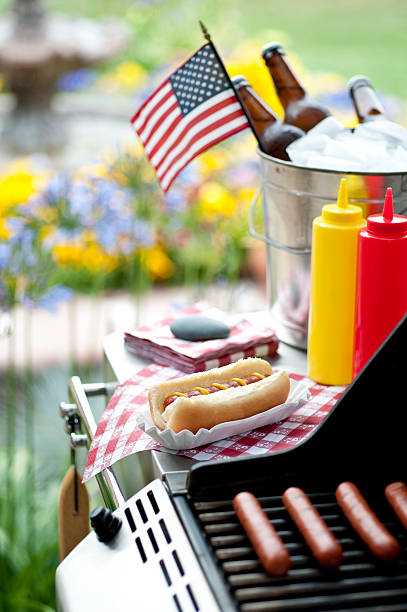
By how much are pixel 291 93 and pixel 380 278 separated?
485mm

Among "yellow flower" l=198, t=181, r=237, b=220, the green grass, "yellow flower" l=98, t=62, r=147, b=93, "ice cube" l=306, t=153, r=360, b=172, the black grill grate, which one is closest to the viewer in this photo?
the black grill grate

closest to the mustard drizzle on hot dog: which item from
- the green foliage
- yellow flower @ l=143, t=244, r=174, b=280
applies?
the green foliage

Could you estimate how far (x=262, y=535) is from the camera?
804 mm

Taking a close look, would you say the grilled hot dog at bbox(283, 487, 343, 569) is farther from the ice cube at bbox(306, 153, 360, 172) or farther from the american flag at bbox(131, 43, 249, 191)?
the american flag at bbox(131, 43, 249, 191)

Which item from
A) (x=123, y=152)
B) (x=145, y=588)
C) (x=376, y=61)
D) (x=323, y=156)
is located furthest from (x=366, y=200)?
(x=376, y=61)

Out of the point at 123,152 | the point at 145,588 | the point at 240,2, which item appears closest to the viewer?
the point at 145,588

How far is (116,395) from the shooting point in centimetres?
121

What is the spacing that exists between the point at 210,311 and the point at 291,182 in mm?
282

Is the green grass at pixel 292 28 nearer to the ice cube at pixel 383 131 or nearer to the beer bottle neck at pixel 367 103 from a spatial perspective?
the beer bottle neck at pixel 367 103

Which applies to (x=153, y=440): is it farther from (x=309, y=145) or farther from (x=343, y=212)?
(x=309, y=145)

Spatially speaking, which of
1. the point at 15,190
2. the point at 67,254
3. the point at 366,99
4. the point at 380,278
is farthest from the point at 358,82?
the point at 67,254

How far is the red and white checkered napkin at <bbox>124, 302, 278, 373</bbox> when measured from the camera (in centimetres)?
126

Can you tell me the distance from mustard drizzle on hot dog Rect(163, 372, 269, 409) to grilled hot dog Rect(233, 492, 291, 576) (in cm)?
23

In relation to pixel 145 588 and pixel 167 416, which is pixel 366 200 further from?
pixel 145 588
